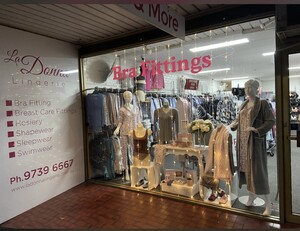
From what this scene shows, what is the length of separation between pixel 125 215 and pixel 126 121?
1484 mm

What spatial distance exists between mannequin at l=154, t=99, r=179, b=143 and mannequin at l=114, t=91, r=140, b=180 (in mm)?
507

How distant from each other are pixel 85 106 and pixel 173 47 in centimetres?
188

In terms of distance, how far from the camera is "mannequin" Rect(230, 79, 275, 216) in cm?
249

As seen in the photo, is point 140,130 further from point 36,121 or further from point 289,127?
point 289,127

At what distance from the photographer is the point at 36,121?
310 centimetres

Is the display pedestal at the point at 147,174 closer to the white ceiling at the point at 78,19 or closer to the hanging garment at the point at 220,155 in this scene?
the hanging garment at the point at 220,155

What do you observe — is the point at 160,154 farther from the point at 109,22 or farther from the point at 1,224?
the point at 1,224

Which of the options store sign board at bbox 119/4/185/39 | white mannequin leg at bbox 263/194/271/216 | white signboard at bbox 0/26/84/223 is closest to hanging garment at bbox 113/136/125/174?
white signboard at bbox 0/26/84/223

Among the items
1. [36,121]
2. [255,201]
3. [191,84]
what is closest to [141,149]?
[191,84]

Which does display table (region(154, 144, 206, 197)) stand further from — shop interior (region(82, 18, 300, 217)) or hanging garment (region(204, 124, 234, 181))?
hanging garment (region(204, 124, 234, 181))

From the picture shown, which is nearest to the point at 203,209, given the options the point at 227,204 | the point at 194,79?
the point at 227,204

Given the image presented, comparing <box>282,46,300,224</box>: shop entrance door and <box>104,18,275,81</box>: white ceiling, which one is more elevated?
<box>104,18,275,81</box>: white ceiling

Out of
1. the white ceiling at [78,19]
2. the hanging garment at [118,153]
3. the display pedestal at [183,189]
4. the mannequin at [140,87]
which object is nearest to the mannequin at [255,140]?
the display pedestal at [183,189]

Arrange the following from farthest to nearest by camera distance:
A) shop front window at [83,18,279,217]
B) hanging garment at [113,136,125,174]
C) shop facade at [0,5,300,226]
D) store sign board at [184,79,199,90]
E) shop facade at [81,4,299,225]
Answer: hanging garment at [113,136,125,174] → store sign board at [184,79,199,90] → shop facade at [81,4,299,225] → shop front window at [83,18,279,217] → shop facade at [0,5,300,226]
